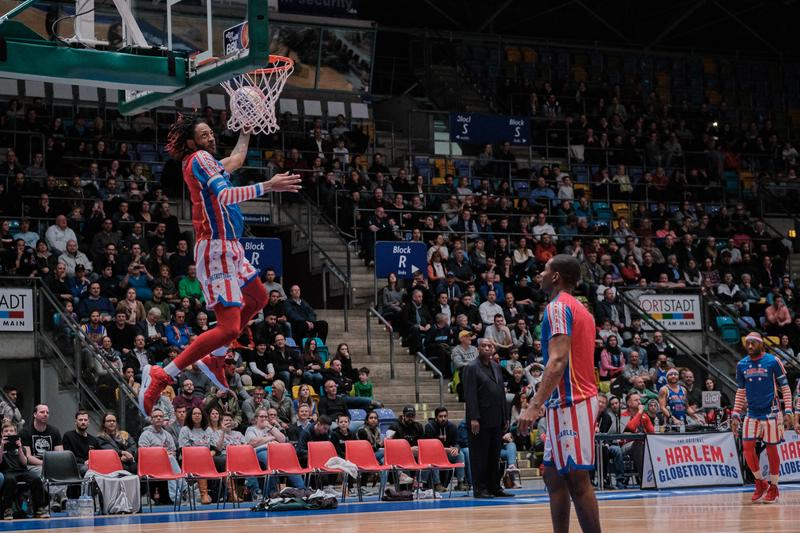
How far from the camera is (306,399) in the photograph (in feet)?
66.4

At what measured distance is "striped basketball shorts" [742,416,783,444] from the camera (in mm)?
17453

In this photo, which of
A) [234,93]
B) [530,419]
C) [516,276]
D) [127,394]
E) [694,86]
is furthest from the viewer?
[694,86]

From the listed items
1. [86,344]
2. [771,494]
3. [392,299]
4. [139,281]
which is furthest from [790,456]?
[86,344]

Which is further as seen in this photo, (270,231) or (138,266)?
(270,231)

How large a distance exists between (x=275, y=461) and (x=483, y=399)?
10.6 feet

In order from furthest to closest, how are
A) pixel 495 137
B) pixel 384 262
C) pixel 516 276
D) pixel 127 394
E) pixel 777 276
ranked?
1. pixel 495 137
2. pixel 777 276
3. pixel 516 276
4. pixel 384 262
5. pixel 127 394

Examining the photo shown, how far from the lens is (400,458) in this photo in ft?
62.2

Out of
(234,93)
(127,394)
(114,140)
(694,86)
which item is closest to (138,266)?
(127,394)

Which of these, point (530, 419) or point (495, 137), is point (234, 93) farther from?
point (495, 137)

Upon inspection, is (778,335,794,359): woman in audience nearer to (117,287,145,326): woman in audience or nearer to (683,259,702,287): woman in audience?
(683,259,702,287): woman in audience

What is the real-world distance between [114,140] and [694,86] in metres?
20.4

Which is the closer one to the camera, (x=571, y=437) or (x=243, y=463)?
(x=571, y=437)

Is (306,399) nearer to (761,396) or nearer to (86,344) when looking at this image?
(86,344)

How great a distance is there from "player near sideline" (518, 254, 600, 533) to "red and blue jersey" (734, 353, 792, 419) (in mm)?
9330
